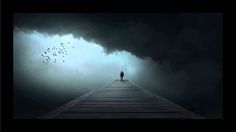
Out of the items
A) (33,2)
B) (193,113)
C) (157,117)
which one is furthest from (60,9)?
(193,113)

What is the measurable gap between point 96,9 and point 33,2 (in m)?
0.86

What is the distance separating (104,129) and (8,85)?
1422 millimetres

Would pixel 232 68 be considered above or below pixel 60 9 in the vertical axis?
below

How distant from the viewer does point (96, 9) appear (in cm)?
486

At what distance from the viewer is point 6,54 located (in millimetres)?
4781

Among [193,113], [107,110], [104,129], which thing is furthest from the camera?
[107,110]

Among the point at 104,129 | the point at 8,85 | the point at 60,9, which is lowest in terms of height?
the point at 104,129

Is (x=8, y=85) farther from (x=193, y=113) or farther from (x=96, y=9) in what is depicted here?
(x=193, y=113)

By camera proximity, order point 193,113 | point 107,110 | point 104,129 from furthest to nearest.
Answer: point 107,110 → point 193,113 → point 104,129

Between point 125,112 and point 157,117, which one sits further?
point 125,112

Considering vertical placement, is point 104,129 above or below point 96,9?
below

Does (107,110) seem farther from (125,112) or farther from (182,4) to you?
(182,4)

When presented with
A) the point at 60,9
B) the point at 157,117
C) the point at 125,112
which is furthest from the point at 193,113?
the point at 60,9

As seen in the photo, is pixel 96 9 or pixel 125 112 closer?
pixel 96 9
